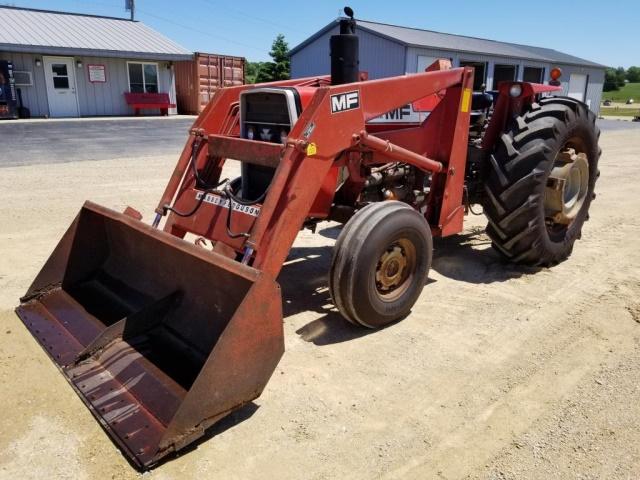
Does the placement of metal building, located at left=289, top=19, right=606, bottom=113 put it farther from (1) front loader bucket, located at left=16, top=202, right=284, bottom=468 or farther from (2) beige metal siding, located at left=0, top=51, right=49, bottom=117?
(1) front loader bucket, located at left=16, top=202, right=284, bottom=468

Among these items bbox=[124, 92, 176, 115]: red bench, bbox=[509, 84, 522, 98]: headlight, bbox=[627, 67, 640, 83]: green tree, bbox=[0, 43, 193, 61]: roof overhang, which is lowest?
bbox=[124, 92, 176, 115]: red bench

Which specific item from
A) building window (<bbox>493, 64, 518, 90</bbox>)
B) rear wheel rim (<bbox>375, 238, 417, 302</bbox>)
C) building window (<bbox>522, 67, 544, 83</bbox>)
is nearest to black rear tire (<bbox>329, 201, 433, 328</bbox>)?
rear wheel rim (<bbox>375, 238, 417, 302</bbox>)

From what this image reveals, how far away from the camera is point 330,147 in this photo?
350cm

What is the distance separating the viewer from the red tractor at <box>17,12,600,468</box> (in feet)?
9.07

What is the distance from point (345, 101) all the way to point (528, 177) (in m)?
1.84

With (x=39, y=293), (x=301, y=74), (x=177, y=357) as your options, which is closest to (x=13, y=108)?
(x=301, y=74)

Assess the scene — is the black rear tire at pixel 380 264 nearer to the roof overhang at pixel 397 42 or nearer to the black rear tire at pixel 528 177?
the black rear tire at pixel 528 177

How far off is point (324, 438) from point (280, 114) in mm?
2244

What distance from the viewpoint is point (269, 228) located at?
3.28 metres

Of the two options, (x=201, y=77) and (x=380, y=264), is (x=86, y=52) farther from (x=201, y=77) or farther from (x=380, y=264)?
(x=380, y=264)

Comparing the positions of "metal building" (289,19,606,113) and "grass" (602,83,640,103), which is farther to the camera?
"grass" (602,83,640,103)

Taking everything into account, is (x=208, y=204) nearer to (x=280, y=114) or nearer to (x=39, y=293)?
(x=280, y=114)

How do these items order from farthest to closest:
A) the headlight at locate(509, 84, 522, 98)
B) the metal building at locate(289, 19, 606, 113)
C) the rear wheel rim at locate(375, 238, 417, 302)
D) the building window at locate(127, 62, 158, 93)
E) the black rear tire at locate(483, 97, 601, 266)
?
the metal building at locate(289, 19, 606, 113), the building window at locate(127, 62, 158, 93), the headlight at locate(509, 84, 522, 98), the black rear tire at locate(483, 97, 601, 266), the rear wheel rim at locate(375, 238, 417, 302)

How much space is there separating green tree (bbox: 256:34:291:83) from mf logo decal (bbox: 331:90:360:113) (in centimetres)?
3102
